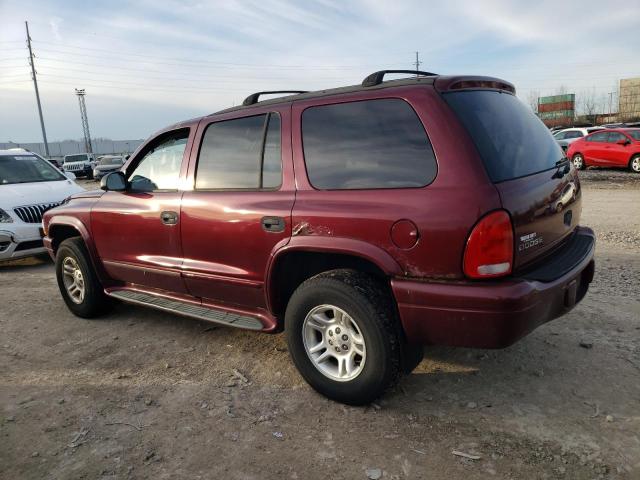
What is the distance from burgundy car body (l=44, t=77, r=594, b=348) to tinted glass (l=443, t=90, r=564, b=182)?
0.22ft

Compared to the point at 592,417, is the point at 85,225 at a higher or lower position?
higher

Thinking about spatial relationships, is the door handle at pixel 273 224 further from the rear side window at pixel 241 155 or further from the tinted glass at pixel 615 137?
the tinted glass at pixel 615 137

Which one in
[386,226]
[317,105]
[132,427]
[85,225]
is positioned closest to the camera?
[386,226]

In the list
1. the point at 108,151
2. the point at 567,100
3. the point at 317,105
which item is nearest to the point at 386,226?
the point at 317,105

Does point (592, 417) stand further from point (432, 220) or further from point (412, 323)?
point (432, 220)

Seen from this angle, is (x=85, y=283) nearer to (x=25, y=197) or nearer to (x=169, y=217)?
(x=169, y=217)

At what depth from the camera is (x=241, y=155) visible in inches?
137

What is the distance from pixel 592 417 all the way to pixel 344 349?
4.60 feet

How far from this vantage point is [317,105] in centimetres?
310

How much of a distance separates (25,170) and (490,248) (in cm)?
797

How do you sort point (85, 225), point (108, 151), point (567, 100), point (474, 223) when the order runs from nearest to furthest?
1. point (474, 223)
2. point (85, 225)
3. point (567, 100)
4. point (108, 151)

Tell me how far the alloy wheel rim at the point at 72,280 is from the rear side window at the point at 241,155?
1.87 metres

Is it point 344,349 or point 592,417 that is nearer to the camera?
point 592,417

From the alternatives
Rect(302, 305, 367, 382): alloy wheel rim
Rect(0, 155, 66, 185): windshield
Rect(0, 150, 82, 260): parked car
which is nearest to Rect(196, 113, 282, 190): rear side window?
Rect(302, 305, 367, 382): alloy wheel rim
